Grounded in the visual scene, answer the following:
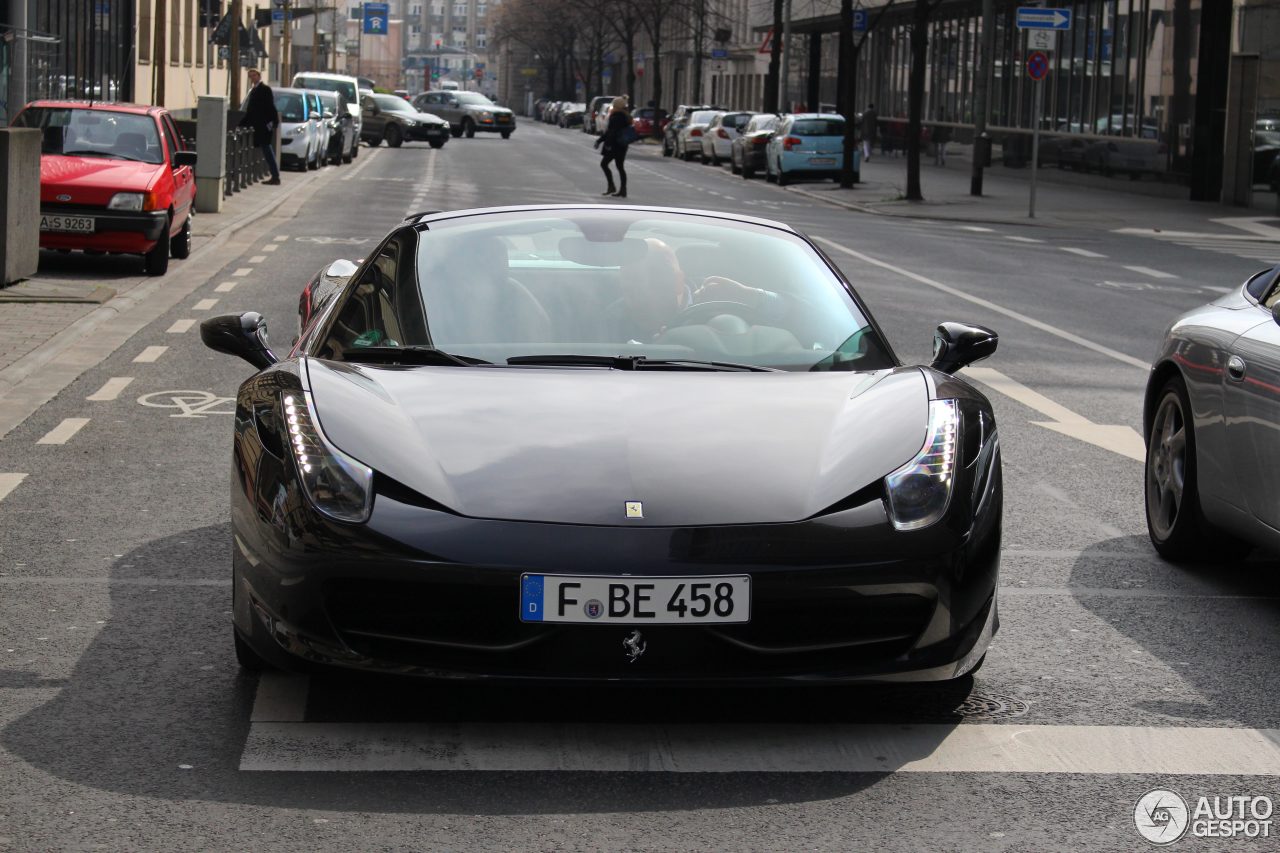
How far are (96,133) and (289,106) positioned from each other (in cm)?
2198

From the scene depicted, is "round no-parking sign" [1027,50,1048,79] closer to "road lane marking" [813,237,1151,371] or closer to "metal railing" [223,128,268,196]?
"road lane marking" [813,237,1151,371]

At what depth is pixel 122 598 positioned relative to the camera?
5.98 metres

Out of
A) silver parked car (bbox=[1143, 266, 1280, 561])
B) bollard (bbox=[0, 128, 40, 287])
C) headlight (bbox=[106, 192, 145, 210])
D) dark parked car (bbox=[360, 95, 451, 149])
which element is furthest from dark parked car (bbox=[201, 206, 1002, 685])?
dark parked car (bbox=[360, 95, 451, 149])

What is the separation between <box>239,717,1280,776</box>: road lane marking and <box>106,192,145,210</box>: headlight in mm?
13247

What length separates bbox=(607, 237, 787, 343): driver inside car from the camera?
18.7 feet

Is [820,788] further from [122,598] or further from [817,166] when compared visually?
[817,166]

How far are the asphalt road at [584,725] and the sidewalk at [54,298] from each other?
10.9 ft

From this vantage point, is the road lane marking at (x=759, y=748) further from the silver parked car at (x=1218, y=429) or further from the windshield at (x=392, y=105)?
the windshield at (x=392, y=105)

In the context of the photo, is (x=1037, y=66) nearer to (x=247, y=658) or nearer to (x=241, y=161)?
(x=241, y=161)

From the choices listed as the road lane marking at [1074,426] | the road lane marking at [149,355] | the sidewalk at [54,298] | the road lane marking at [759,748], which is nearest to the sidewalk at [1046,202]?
the sidewalk at [54,298]

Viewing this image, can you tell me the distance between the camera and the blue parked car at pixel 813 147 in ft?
144

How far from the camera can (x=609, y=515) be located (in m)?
4.49

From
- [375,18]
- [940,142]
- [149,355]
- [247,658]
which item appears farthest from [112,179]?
[375,18]

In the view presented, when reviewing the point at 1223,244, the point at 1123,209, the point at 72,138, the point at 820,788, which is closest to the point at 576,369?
the point at 820,788
